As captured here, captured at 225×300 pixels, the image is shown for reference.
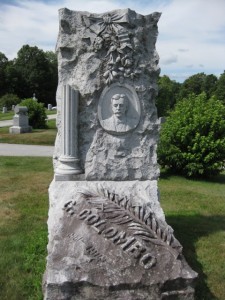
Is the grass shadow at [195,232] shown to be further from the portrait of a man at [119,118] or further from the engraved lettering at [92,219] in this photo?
the portrait of a man at [119,118]

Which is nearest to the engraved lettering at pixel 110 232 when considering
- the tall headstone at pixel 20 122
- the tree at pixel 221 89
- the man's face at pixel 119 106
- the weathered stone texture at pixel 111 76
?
the weathered stone texture at pixel 111 76

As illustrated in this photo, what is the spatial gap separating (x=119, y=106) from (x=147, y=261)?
1.94 m

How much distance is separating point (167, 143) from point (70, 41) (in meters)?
6.51

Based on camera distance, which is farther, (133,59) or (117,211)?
(133,59)

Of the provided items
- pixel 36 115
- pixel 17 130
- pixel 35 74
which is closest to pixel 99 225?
pixel 17 130

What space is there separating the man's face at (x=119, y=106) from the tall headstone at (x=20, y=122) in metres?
14.6

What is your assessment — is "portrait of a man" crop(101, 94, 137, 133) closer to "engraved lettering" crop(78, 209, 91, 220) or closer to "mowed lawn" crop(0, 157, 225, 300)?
"engraved lettering" crop(78, 209, 91, 220)

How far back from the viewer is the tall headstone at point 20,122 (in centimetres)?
1851

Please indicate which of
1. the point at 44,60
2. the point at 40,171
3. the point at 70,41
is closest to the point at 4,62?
the point at 44,60

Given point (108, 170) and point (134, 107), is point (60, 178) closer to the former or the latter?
point (108, 170)

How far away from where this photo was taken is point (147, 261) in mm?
3502

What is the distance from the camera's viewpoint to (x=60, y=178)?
4.64 meters

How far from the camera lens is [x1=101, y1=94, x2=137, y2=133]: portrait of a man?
461cm

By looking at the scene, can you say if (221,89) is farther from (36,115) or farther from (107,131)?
(107,131)
